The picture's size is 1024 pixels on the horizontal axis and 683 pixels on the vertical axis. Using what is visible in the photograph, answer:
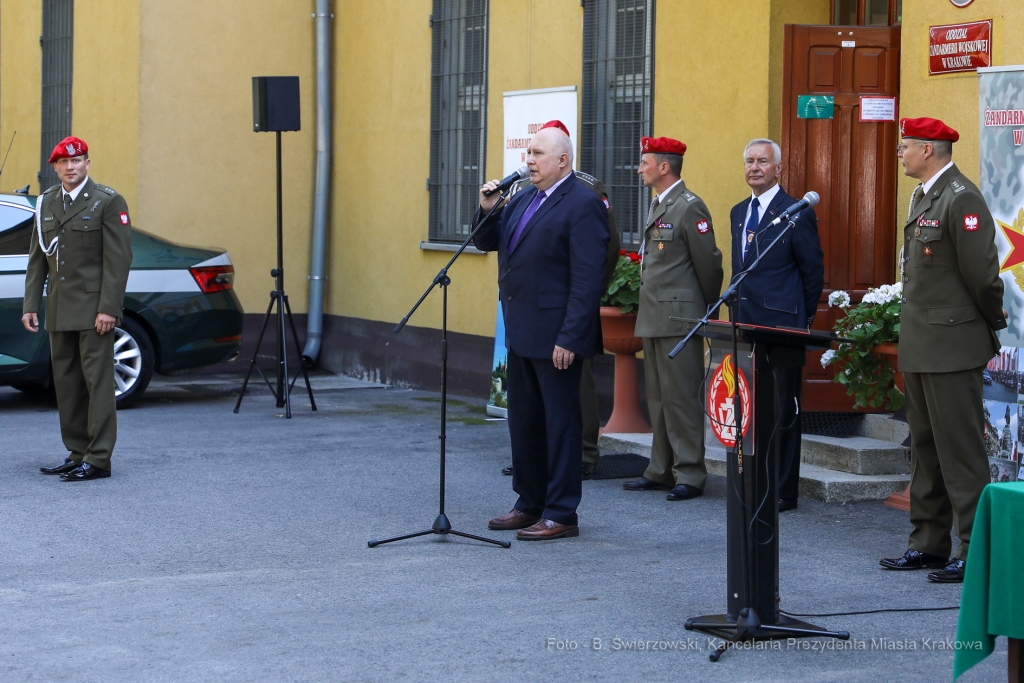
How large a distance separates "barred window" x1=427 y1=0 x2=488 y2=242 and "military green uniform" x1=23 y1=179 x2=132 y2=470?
425cm

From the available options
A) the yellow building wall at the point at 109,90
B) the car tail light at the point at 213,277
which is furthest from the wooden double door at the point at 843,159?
the yellow building wall at the point at 109,90

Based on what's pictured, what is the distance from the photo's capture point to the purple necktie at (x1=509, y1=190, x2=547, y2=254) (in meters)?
5.91

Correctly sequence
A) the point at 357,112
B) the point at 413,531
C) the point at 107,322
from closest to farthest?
the point at 413,531
the point at 107,322
the point at 357,112

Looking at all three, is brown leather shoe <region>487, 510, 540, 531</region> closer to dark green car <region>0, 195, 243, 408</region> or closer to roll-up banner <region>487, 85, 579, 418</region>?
roll-up banner <region>487, 85, 579, 418</region>

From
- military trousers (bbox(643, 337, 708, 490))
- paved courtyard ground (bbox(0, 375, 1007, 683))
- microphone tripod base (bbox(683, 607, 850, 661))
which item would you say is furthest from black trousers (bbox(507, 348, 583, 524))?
microphone tripod base (bbox(683, 607, 850, 661))

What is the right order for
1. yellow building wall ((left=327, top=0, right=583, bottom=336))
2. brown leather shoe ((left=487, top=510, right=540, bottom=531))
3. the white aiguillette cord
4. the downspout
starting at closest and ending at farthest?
brown leather shoe ((left=487, top=510, right=540, bottom=531)), the white aiguillette cord, yellow building wall ((left=327, top=0, right=583, bottom=336)), the downspout

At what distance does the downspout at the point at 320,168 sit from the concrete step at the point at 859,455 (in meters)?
6.70

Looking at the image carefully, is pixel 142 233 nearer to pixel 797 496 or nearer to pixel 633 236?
pixel 633 236

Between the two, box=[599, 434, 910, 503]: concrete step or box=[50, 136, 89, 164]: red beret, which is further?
box=[50, 136, 89, 164]: red beret

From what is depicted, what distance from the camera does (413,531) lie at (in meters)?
6.07

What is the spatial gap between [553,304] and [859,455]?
2.23 m

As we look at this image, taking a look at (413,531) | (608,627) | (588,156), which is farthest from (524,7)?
(608,627)

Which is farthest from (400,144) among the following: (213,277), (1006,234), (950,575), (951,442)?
(950,575)

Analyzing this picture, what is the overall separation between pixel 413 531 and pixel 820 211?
341 cm
